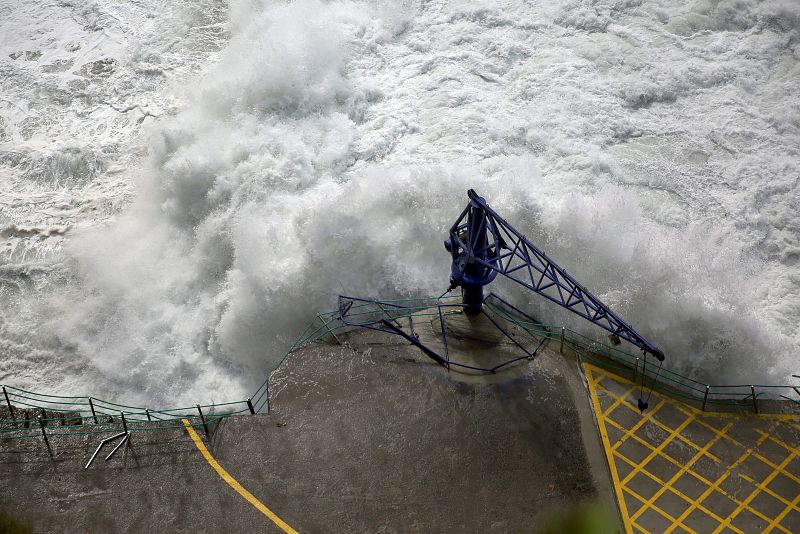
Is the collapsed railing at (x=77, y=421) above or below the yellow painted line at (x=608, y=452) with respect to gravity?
below

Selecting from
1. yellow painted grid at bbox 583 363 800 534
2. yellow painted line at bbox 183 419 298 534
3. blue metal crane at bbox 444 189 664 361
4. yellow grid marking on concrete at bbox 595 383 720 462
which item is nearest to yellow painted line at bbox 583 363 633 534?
yellow painted grid at bbox 583 363 800 534

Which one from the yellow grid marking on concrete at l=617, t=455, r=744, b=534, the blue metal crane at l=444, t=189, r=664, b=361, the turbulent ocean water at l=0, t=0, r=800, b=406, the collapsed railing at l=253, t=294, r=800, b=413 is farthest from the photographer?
the turbulent ocean water at l=0, t=0, r=800, b=406

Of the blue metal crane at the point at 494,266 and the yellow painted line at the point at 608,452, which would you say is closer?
the yellow painted line at the point at 608,452

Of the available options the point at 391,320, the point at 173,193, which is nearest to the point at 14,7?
the point at 173,193

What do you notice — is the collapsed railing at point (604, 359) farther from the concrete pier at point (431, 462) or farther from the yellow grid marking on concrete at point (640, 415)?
the yellow grid marking on concrete at point (640, 415)

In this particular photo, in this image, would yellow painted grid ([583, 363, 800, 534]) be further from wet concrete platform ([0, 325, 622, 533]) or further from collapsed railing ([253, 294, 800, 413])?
wet concrete platform ([0, 325, 622, 533])

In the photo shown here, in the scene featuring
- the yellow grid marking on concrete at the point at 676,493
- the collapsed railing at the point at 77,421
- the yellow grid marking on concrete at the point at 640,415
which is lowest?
the collapsed railing at the point at 77,421

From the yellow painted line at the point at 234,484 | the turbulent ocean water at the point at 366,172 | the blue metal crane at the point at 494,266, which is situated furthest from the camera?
the turbulent ocean water at the point at 366,172

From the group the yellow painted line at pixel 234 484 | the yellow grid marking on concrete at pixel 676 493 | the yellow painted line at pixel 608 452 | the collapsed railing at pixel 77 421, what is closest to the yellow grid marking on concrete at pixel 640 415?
the yellow painted line at pixel 608 452
